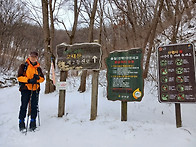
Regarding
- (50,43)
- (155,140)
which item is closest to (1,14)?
(50,43)

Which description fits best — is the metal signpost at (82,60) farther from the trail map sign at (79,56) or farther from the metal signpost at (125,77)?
the metal signpost at (125,77)

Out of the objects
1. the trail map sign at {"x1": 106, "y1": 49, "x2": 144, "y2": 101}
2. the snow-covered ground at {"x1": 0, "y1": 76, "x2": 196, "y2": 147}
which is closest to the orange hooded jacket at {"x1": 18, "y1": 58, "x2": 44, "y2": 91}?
the snow-covered ground at {"x1": 0, "y1": 76, "x2": 196, "y2": 147}

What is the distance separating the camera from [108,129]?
9.82 feet

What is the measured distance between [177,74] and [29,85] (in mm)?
3274

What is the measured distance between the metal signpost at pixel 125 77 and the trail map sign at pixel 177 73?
0.46 m

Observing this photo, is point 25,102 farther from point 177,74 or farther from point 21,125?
point 177,74

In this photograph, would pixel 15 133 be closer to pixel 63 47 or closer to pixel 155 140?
pixel 63 47

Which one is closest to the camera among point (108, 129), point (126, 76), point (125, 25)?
point (108, 129)

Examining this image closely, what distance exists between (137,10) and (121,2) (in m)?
1.28

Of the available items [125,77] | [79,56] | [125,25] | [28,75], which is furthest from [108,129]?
[125,25]

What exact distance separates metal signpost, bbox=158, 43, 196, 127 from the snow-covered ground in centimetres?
53

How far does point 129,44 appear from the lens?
316 inches

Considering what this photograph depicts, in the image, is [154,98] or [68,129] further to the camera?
[154,98]

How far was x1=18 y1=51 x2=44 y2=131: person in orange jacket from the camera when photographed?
3084 mm
